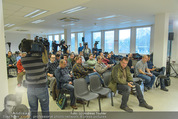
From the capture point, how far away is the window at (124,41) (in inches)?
416

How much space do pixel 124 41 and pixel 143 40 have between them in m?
1.61

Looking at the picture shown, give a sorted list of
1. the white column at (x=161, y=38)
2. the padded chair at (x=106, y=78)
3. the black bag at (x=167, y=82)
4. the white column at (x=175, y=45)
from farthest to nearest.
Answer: the white column at (x=175, y=45), the white column at (x=161, y=38), the black bag at (x=167, y=82), the padded chair at (x=106, y=78)

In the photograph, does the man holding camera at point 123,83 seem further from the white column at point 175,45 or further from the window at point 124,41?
the window at point 124,41

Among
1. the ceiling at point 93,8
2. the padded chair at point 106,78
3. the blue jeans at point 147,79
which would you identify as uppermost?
the ceiling at point 93,8

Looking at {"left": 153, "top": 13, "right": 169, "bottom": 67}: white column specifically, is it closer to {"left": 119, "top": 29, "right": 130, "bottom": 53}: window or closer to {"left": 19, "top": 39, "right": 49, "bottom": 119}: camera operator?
{"left": 119, "top": 29, "right": 130, "bottom": 53}: window

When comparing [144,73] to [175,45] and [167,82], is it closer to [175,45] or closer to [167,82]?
[167,82]

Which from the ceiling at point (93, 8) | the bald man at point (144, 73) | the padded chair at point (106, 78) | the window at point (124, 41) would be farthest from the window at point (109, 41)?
the padded chair at point (106, 78)

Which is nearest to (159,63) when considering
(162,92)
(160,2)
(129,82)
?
(162,92)

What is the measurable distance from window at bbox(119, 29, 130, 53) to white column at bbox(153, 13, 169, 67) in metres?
4.82

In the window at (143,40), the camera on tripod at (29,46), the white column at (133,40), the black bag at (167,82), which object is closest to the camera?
the camera on tripod at (29,46)

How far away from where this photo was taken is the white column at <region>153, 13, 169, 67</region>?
18.1 ft

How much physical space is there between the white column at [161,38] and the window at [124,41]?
4.82 metres

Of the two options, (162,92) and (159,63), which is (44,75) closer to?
(162,92)

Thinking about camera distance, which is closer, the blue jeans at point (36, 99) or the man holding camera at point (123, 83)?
the blue jeans at point (36, 99)
